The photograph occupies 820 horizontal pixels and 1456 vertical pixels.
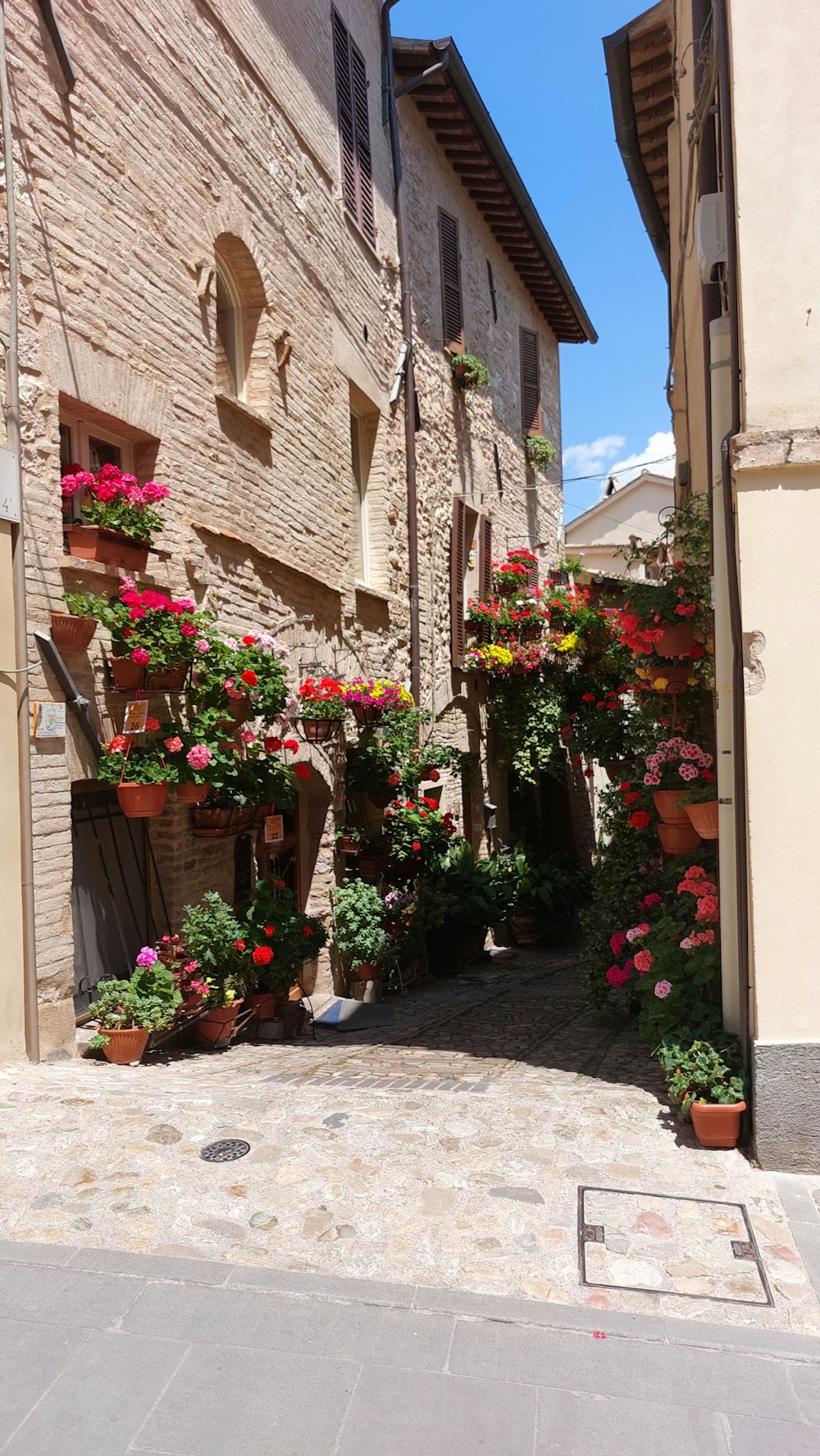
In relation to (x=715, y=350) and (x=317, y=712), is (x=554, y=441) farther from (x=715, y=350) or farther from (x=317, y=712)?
(x=715, y=350)

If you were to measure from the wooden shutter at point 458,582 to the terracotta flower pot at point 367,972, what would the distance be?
4.31 metres

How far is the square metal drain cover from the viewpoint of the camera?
3.09 m

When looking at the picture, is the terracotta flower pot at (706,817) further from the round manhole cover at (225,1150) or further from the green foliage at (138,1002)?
the green foliage at (138,1002)

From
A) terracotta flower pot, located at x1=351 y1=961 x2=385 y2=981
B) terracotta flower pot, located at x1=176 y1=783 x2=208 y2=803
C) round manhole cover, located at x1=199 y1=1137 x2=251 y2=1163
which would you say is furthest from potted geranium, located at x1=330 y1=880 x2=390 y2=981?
round manhole cover, located at x1=199 y1=1137 x2=251 y2=1163

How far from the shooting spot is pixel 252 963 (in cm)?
656

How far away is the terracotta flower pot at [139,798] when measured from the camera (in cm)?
556

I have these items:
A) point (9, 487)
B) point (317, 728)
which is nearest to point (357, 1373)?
point (9, 487)

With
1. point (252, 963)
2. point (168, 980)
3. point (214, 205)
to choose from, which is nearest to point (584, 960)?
point (252, 963)

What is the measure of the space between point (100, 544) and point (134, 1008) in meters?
2.52

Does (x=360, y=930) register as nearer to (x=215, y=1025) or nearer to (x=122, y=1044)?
(x=215, y=1025)

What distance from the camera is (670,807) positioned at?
5195mm

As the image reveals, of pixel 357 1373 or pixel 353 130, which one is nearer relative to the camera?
pixel 357 1373

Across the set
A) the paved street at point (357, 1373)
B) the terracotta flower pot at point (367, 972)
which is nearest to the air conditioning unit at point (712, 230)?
the paved street at point (357, 1373)

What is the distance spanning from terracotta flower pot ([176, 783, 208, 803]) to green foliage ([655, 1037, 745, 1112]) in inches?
122
